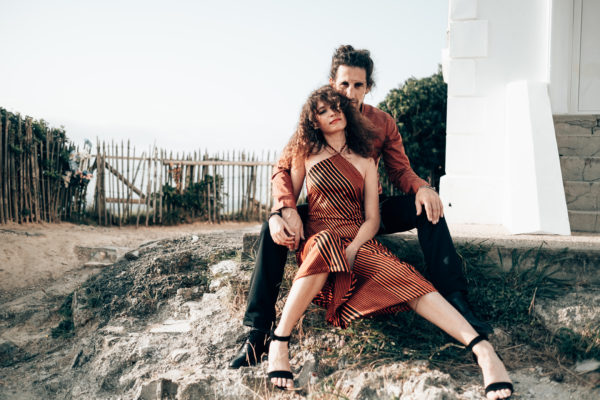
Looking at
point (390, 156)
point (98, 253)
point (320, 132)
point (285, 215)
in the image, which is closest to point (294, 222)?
point (285, 215)

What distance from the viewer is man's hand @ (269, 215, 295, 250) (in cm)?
263

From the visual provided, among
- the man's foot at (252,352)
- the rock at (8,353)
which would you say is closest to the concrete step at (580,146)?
the man's foot at (252,352)

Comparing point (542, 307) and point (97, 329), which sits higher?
point (542, 307)

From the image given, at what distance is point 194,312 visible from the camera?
3461 mm

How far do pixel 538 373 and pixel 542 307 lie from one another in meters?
0.49

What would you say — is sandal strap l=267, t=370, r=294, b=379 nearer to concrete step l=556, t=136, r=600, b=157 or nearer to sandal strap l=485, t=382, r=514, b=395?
sandal strap l=485, t=382, r=514, b=395

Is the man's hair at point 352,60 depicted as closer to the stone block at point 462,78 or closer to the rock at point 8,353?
the stone block at point 462,78

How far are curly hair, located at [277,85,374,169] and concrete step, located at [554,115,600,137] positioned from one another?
9.11 feet

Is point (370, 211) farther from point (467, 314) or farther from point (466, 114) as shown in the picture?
point (466, 114)

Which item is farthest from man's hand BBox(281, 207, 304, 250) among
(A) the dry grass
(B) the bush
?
(B) the bush

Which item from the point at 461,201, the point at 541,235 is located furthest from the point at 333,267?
the point at 461,201

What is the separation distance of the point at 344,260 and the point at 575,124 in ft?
11.7

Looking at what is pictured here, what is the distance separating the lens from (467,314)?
2.50 m

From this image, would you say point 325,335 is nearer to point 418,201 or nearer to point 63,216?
point 418,201
